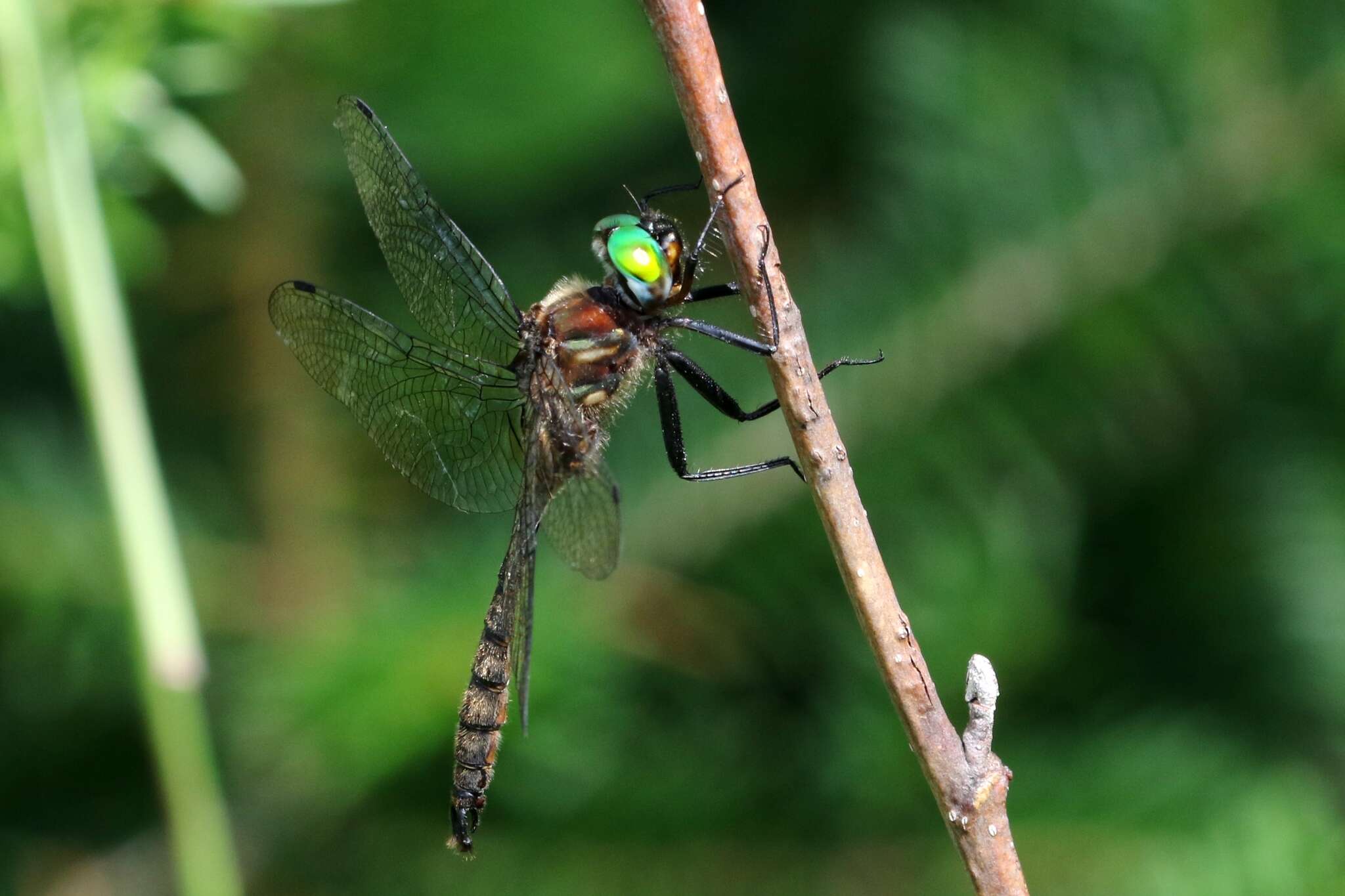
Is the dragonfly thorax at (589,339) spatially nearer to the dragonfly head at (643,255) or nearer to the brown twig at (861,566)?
the dragonfly head at (643,255)

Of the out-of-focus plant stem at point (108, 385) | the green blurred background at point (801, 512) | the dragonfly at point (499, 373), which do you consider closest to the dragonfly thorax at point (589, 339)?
the dragonfly at point (499, 373)

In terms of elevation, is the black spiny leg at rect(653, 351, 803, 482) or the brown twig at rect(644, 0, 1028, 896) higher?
the black spiny leg at rect(653, 351, 803, 482)

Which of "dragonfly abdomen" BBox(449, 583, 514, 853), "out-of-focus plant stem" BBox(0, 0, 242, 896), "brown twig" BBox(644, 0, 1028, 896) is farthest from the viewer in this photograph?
"dragonfly abdomen" BBox(449, 583, 514, 853)

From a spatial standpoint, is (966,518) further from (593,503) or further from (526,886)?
(526,886)

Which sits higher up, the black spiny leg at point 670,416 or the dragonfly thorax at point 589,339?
the dragonfly thorax at point 589,339

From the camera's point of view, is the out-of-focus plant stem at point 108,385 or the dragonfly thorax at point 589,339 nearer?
the out-of-focus plant stem at point 108,385

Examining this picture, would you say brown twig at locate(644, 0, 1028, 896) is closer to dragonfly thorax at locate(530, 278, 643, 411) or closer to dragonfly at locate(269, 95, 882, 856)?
dragonfly at locate(269, 95, 882, 856)

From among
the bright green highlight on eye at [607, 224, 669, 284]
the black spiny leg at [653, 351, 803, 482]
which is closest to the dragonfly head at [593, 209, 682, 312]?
the bright green highlight on eye at [607, 224, 669, 284]
